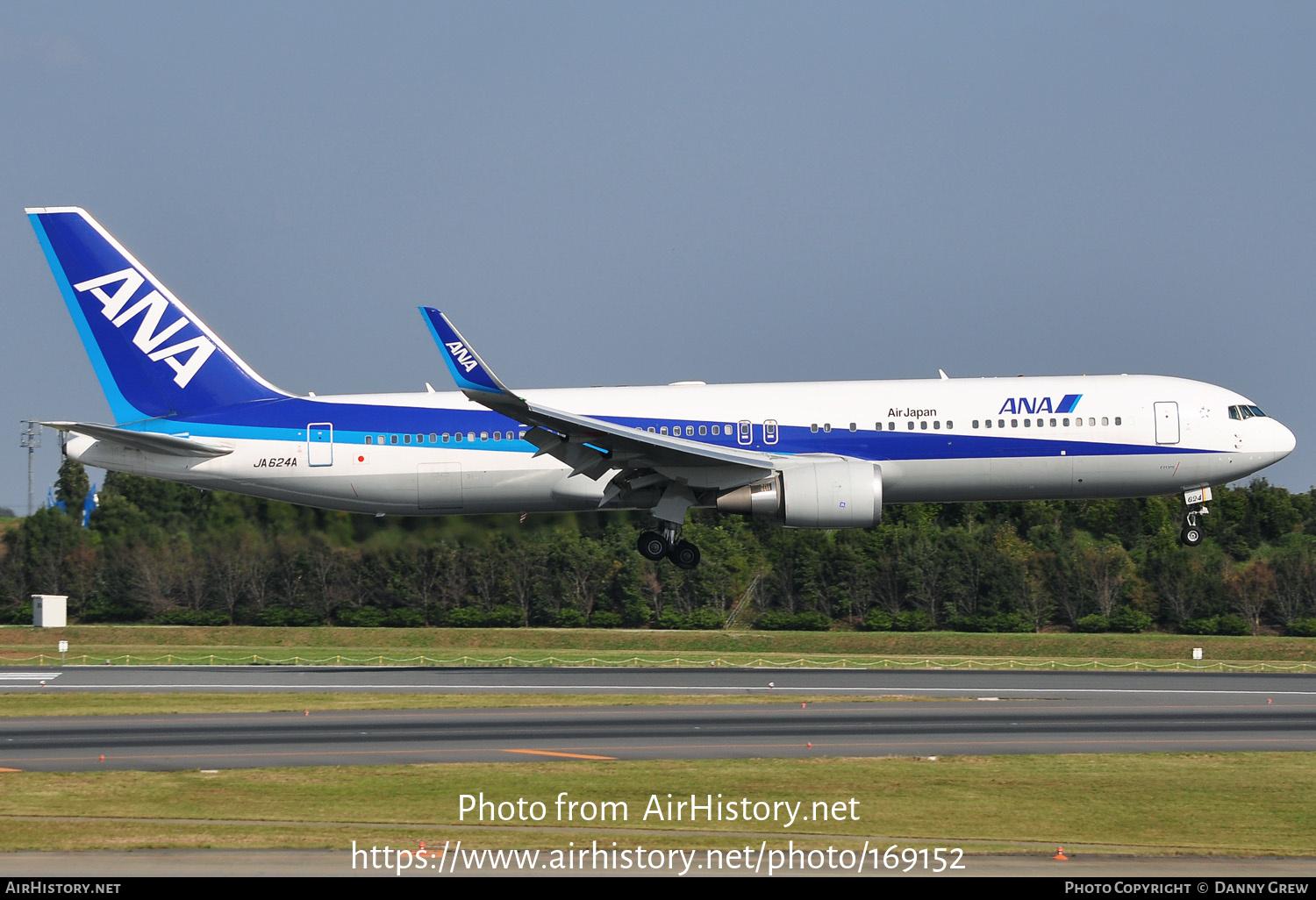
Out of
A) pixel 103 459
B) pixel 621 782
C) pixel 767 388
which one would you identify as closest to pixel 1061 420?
pixel 767 388

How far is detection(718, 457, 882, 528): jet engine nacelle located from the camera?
3253 cm

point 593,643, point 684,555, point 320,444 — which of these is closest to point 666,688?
point 684,555

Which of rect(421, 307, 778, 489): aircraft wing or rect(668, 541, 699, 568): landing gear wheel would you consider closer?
rect(421, 307, 778, 489): aircraft wing

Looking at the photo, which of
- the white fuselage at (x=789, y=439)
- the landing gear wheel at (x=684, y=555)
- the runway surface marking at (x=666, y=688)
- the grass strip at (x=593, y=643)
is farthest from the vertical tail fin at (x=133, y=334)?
the grass strip at (x=593, y=643)

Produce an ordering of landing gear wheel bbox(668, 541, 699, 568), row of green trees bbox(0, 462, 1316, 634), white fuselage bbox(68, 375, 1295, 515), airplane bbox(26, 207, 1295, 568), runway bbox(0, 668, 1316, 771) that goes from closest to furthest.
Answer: runway bbox(0, 668, 1316, 771), airplane bbox(26, 207, 1295, 568), white fuselage bbox(68, 375, 1295, 515), landing gear wheel bbox(668, 541, 699, 568), row of green trees bbox(0, 462, 1316, 634)

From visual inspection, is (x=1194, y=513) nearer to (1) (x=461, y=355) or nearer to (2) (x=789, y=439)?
(2) (x=789, y=439)

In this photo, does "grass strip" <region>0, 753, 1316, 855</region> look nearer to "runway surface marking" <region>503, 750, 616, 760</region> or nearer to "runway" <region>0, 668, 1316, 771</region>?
"runway surface marking" <region>503, 750, 616, 760</region>

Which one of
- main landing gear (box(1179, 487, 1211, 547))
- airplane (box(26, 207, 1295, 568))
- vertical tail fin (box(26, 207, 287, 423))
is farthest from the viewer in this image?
vertical tail fin (box(26, 207, 287, 423))

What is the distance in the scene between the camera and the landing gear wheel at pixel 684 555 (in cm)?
3497

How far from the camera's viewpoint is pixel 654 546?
116ft

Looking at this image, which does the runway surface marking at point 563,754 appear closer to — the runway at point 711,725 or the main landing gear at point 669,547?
the runway at point 711,725

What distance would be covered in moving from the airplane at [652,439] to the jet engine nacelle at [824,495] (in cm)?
5

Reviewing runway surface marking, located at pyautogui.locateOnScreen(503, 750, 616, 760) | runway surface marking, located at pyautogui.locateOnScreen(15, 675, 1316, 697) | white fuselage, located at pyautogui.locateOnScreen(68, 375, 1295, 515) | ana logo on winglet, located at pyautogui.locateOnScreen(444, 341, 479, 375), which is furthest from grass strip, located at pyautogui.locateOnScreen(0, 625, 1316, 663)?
runway surface marking, located at pyautogui.locateOnScreen(503, 750, 616, 760)

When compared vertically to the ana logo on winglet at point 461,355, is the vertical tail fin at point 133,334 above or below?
above
